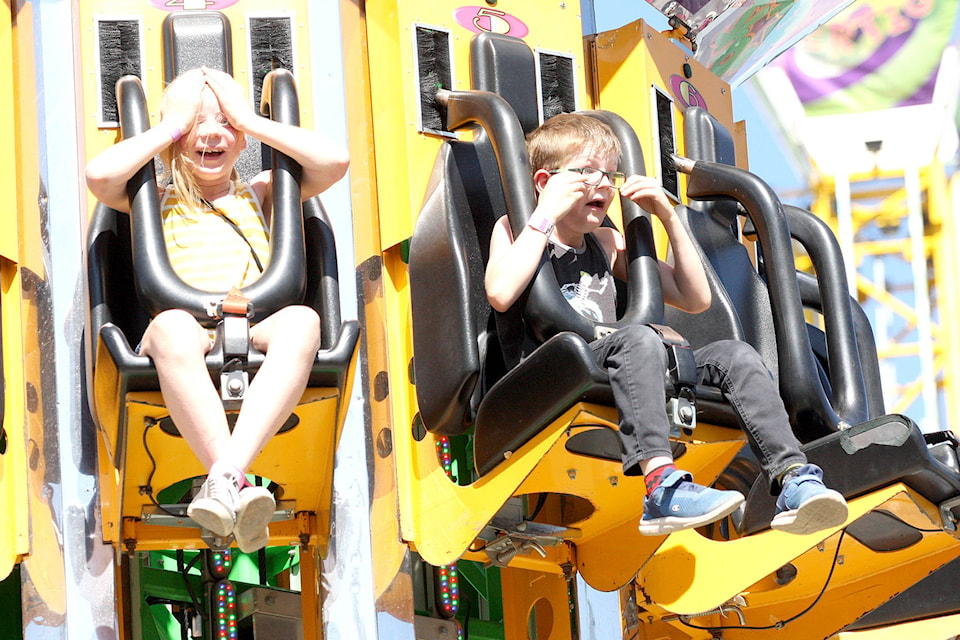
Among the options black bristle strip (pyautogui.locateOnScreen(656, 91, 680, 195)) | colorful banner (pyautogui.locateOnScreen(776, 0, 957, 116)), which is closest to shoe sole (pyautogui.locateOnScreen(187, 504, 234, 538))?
black bristle strip (pyautogui.locateOnScreen(656, 91, 680, 195))

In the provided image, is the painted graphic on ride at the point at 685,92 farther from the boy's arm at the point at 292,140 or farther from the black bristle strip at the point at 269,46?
the boy's arm at the point at 292,140

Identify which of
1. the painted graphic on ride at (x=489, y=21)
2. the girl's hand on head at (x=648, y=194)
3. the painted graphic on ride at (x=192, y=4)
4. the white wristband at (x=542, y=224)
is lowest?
the white wristband at (x=542, y=224)

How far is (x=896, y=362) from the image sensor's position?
13.4m

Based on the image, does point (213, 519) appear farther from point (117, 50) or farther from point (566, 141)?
point (117, 50)

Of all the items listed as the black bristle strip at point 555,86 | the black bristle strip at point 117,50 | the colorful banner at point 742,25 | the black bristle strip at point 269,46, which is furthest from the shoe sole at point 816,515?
the colorful banner at point 742,25

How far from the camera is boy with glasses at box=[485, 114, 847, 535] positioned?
11.1 ft

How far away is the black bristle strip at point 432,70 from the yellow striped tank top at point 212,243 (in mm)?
685

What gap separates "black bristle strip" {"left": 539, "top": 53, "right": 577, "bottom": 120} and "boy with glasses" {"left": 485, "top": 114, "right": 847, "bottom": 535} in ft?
1.99

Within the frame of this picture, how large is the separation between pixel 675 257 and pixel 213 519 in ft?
4.42

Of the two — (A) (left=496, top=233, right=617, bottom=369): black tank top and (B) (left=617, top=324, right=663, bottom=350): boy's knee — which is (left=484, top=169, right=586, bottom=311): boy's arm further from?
(B) (left=617, top=324, right=663, bottom=350): boy's knee

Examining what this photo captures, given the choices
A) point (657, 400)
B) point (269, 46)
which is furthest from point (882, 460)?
point (269, 46)

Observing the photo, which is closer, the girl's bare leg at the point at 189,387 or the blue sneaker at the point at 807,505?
the blue sneaker at the point at 807,505

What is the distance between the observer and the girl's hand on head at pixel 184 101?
3820mm

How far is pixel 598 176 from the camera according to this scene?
3.83m
